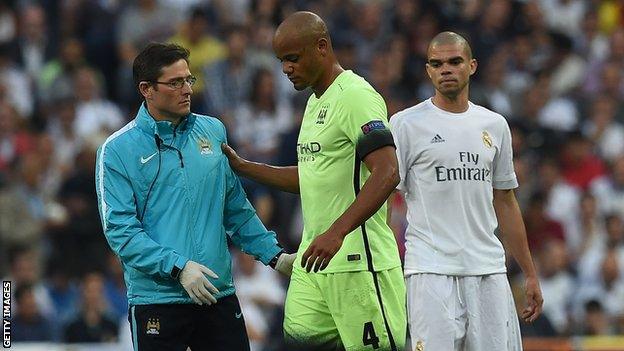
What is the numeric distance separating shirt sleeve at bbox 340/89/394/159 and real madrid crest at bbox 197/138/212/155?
75cm

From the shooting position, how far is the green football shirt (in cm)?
730

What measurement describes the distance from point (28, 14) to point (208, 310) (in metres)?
8.31

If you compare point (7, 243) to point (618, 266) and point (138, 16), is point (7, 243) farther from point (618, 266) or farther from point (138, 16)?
point (618, 266)

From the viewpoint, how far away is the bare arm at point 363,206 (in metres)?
6.90

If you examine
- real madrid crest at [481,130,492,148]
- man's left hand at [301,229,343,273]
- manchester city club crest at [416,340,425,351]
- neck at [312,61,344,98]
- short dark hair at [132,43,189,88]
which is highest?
short dark hair at [132,43,189,88]

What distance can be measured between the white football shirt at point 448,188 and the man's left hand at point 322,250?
3.46ft

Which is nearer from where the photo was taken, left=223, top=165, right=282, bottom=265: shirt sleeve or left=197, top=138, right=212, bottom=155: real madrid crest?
left=197, top=138, right=212, bottom=155: real madrid crest

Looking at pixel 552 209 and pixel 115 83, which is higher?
pixel 115 83

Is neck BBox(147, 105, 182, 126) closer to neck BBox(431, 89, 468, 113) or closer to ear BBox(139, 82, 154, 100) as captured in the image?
ear BBox(139, 82, 154, 100)

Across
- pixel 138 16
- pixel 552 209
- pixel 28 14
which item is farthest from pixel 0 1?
pixel 552 209

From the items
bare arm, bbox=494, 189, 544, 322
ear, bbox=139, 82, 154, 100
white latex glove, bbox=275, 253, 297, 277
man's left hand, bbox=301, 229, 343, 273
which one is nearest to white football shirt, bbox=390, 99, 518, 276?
bare arm, bbox=494, 189, 544, 322

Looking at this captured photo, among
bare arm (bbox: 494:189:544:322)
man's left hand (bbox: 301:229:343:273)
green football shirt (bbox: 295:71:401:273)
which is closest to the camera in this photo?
man's left hand (bbox: 301:229:343:273)

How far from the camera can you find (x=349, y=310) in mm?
7434

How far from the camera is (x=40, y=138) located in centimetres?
1399
